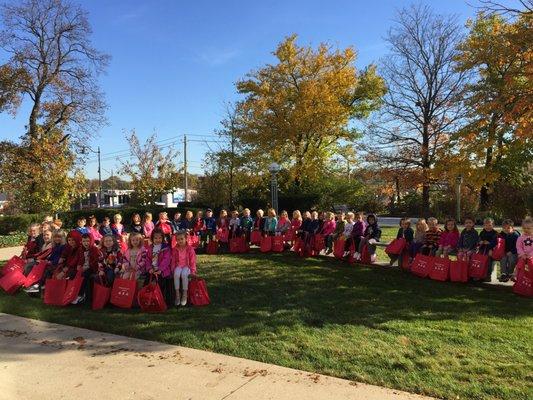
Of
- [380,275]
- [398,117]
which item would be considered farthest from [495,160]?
[380,275]

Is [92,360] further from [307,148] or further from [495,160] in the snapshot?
[307,148]

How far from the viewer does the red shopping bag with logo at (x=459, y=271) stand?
900 cm

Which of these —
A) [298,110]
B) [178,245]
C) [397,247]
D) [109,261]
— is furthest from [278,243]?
[298,110]

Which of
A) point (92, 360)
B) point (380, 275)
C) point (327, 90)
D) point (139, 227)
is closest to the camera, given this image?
point (92, 360)

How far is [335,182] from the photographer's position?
28297 mm

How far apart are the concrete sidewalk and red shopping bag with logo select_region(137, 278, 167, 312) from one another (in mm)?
1201

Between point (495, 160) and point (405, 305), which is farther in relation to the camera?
point (495, 160)

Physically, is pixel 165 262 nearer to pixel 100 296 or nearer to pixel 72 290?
pixel 100 296

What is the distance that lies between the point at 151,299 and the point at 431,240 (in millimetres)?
6188

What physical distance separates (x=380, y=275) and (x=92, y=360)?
635 centimetres

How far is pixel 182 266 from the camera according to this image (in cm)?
754

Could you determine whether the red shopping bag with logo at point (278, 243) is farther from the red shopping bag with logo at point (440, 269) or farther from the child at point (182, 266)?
the child at point (182, 266)

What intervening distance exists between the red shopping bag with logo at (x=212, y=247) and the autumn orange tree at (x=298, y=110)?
1152 centimetres

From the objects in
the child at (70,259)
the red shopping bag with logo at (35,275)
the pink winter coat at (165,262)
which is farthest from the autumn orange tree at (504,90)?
the red shopping bag with logo at (35,275)
